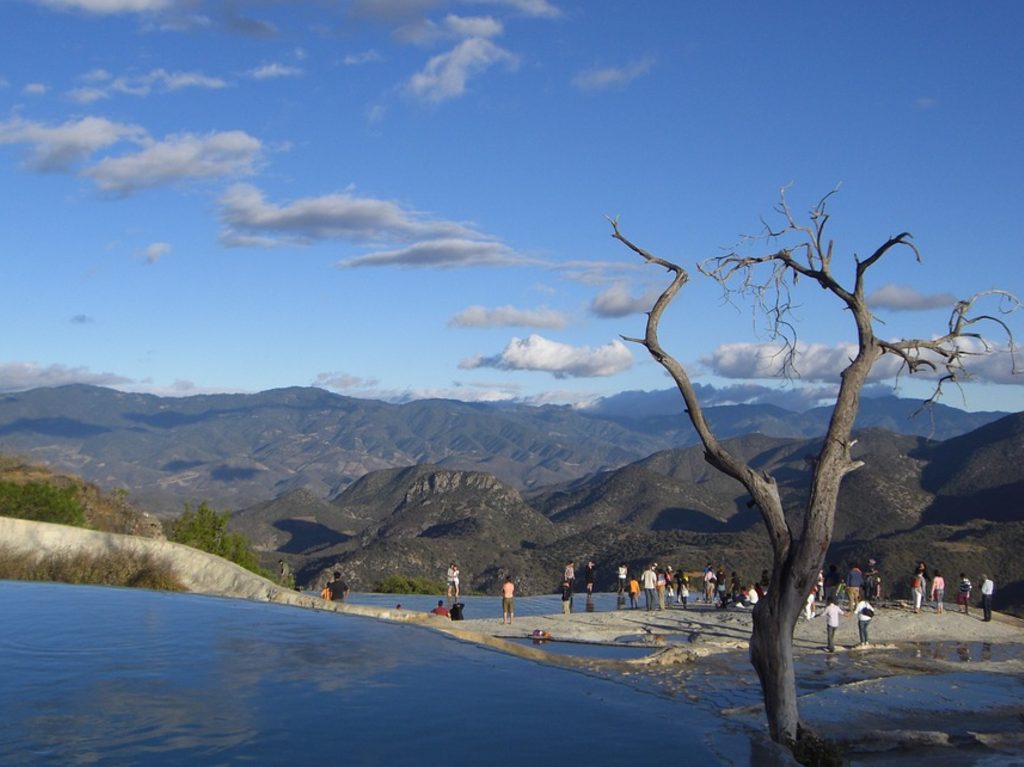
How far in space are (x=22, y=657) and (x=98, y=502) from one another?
33432 millimetres

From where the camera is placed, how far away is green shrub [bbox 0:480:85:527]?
39.9 m

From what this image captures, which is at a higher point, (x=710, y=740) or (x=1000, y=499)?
(x=1000, y=499)

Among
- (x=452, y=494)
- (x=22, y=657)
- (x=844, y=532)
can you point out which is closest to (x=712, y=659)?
(x=22, y=657)

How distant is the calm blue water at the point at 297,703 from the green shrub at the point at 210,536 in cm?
2695

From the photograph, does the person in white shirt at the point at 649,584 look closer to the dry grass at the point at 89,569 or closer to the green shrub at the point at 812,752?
the dry grass at the point at 89,569

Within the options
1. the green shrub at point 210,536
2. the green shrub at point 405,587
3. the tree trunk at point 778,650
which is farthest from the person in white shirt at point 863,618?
the green shrub at point 405,587

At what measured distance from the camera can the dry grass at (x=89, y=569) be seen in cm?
2975

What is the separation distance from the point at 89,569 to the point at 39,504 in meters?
11.9

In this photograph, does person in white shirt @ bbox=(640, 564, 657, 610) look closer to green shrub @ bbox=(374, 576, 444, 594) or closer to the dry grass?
the dry grass

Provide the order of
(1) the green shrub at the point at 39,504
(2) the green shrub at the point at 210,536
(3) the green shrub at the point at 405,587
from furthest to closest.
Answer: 1. (3) the green shrub at the point at 405,587
2. (2) the green shrub at the point at 210,536
3. (1) the green shrub at the point at 39,504

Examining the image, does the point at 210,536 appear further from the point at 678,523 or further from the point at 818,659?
the point at 678,523

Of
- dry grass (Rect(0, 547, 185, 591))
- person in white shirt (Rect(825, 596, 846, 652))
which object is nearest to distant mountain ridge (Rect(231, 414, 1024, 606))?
person in white shirt (Rect(825, 596, 846, 652))

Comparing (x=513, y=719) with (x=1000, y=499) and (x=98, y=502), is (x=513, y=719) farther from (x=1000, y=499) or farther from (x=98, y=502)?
(x=1000, y=499)

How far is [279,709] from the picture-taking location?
48.2 feet
